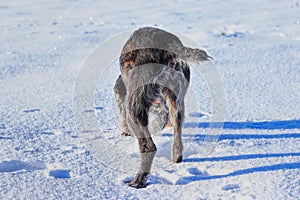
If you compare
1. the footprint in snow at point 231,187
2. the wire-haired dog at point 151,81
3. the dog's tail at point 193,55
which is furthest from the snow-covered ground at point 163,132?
the dog's tail at point 193,55

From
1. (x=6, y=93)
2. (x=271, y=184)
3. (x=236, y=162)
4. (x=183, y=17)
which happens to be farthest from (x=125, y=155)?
→ (x=183, y=17)

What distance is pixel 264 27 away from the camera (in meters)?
7.74

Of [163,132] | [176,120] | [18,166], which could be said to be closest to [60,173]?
[18,166]

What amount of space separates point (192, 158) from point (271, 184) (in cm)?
65

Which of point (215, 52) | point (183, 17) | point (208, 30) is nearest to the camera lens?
point (215, 52)

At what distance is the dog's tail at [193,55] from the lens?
2.67m

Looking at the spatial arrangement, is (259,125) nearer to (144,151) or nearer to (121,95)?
(121,95)

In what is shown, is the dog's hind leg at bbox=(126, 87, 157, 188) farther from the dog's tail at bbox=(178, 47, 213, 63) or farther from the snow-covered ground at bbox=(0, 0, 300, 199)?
the dog's tail at bbox=(178, 47, 213, 63)

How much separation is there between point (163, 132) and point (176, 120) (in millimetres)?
725

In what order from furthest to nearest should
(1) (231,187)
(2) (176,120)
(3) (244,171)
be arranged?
(2) (176,120) → (3) (244,171) → (1) (231,187)

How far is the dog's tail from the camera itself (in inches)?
105

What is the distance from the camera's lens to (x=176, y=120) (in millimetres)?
2928

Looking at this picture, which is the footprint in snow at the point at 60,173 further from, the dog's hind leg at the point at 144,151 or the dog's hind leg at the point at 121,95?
the dog's hind leg at the point at 121,95

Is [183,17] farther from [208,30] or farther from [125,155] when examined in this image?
[125,155]
